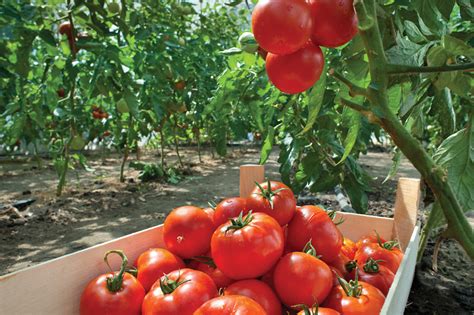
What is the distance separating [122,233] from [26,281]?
156 centimetres

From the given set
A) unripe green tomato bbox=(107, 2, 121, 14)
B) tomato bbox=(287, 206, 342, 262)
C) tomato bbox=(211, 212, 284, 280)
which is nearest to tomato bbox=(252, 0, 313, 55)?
tomato bbox=(211, 212, 284, 280)

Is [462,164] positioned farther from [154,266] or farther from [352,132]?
[154,266]

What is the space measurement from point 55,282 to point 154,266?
25cm

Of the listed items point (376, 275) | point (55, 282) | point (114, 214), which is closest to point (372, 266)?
point (376, 275)

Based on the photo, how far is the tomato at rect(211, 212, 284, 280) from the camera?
820 millimetres

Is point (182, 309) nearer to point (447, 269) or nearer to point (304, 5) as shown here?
point (304, 5)

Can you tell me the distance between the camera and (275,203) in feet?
3.26

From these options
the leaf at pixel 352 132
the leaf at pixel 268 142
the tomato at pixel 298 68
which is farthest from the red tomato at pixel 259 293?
the leaf at pixel 268 142

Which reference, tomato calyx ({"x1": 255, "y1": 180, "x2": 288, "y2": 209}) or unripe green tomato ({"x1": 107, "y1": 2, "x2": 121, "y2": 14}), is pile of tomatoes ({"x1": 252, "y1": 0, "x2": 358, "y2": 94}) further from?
unripe green tomato ({"x1": 107, "y1": 2, "x2": 121, "y2": 14})

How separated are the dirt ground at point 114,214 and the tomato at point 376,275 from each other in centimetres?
54

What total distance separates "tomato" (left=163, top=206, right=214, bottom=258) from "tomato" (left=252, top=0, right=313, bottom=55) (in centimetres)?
61

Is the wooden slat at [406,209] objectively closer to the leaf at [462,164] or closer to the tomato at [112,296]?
the leaf at [462,164]

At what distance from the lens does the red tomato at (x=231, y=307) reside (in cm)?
65

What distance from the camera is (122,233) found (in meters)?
2.36
